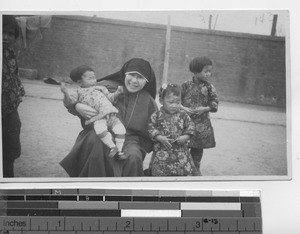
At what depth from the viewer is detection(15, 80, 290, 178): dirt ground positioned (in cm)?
75

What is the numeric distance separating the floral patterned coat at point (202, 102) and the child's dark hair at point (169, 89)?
0.04 ft

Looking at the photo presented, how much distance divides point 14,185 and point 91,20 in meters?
0.34

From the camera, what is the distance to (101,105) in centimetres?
76

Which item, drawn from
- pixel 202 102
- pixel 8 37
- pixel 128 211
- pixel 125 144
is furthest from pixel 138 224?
pixel 8 37

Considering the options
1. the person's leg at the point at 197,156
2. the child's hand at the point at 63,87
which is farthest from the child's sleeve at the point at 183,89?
the child's hand at the point at 63,87

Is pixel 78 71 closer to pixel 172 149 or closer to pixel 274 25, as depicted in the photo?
pixel 172 149

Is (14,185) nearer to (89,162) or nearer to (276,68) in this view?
(89,162)

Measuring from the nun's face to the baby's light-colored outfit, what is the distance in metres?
0.03

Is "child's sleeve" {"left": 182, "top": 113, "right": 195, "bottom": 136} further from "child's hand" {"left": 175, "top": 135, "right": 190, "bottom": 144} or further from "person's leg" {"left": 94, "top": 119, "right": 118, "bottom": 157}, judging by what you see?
"person's leg" {"left": 94, "top": 119, "right": 118, "bottom": 157}

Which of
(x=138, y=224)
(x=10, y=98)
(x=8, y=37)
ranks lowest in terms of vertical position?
(x=138, y=224)

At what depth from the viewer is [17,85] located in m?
0.76

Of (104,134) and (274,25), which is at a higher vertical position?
(274,25)

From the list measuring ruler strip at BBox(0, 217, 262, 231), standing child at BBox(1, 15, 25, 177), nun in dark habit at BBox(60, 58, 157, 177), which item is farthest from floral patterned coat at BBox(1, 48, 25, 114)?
measuring ruler strip at BBox(0, 217, 262, 231)

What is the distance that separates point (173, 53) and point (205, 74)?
7cm
